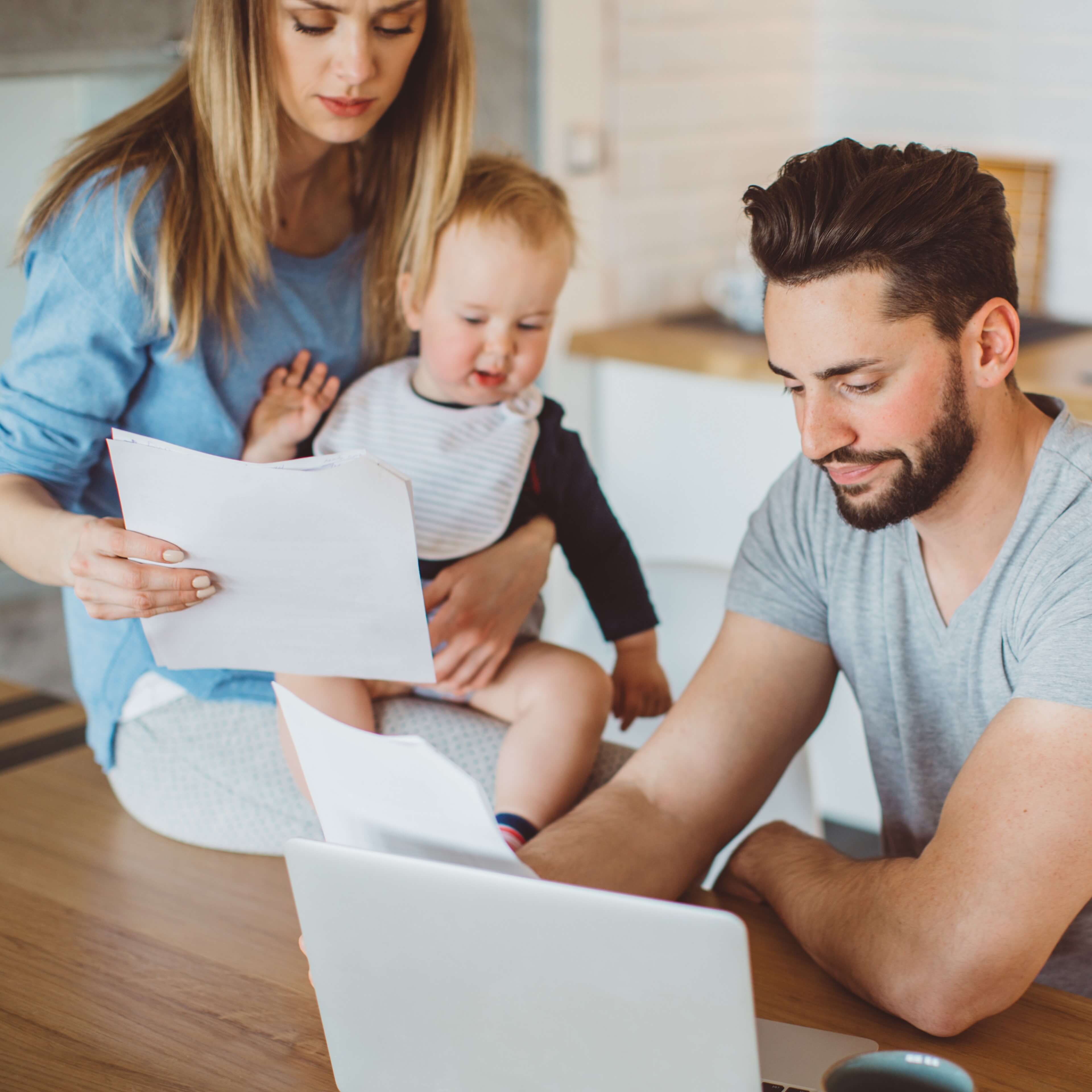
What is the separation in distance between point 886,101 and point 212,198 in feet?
8.21

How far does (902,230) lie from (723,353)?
1719mm

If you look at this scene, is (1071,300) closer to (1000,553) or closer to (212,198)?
(1000,553)

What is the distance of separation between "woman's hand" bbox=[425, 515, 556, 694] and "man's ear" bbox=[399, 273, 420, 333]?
11.9 inches

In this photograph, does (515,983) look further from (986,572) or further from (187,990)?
(986,572)

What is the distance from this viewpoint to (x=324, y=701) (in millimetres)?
1401

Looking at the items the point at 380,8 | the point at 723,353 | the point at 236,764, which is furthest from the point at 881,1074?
the point at 723,353

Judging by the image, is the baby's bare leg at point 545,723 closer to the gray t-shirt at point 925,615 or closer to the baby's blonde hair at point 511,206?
the gray t-shirt at point 925,615

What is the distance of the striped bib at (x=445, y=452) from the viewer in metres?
1.55

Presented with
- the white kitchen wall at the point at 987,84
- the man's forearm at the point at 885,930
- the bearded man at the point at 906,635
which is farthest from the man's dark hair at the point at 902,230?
the white kitchen wall at the point at 987,84

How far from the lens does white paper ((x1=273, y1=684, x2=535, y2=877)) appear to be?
854 mm

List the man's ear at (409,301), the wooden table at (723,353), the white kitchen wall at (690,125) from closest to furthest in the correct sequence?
the man's ear at (409,301) → the wooden table at (723,353) → the white kitchen wall at (690,125)

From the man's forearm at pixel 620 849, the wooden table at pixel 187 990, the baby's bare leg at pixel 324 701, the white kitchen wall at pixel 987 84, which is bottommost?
the wooden table at pixel 187 990

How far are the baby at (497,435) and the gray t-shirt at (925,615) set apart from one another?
10.2 inches

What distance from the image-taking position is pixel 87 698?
159cm
